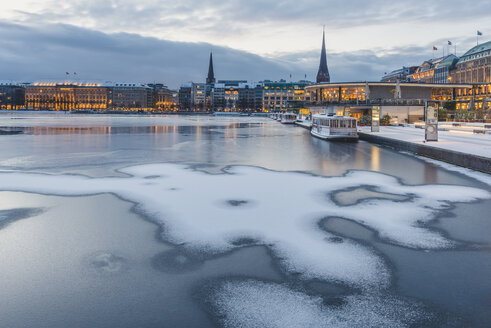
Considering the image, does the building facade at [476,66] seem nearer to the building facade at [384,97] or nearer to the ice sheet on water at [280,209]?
the building facade at [384,97]

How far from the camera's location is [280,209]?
993 centimetres

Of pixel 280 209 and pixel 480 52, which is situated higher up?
pixel 480 52

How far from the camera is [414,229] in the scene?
8.27 meters

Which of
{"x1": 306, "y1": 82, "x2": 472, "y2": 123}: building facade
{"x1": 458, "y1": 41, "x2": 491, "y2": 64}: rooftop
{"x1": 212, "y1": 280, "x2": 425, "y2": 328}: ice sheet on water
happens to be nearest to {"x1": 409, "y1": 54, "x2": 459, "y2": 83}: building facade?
{"x1": 458, "y1": 41, "x2": 491, "y2": 64}: rooftop

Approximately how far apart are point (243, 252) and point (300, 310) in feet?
7.16

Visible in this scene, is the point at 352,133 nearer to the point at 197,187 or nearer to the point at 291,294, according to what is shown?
the point at 197,187

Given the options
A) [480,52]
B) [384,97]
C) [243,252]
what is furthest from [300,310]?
[480,52]

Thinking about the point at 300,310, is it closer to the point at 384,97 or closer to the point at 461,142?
the point at 461,142

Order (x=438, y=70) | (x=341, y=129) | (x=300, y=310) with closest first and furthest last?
(x=300, y=310)
(x=341, y=129)
(x=438, y=70)

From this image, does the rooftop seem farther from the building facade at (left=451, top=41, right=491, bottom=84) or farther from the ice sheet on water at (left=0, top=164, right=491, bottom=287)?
the ice sheet on water at (left=0, top=164, right=491, bottom=287)

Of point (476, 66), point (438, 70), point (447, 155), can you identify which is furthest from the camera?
point (438, 70)

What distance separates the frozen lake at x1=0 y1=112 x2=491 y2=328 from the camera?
482 cm

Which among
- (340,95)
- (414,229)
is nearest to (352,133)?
(414,229)

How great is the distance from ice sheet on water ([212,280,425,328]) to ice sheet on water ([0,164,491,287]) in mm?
627
